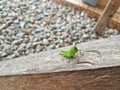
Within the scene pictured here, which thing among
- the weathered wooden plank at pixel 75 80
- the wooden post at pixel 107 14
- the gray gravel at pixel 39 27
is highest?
the weathered wooden plank at pixel 75 80

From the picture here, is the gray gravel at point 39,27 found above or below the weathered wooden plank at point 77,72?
below

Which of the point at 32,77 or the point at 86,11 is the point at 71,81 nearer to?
the point at 32,77

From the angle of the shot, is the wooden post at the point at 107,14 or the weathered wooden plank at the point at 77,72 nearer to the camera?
the weathered wooden plank at the point at 77,72

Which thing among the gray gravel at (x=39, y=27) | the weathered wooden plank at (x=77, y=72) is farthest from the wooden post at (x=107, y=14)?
the weathered wooden plank at (x=77, y=72)

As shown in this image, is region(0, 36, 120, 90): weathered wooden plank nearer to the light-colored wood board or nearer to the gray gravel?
the light-colored wood board

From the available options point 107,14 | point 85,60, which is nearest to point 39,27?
point 107,14

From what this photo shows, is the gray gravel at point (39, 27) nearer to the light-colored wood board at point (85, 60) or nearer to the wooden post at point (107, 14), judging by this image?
the wooden post at point (107, 14)

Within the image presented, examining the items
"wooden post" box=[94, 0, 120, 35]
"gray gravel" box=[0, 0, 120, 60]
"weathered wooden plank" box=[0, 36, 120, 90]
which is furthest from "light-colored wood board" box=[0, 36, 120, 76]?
"wooden post" box=[94, 0, 120, 35]
